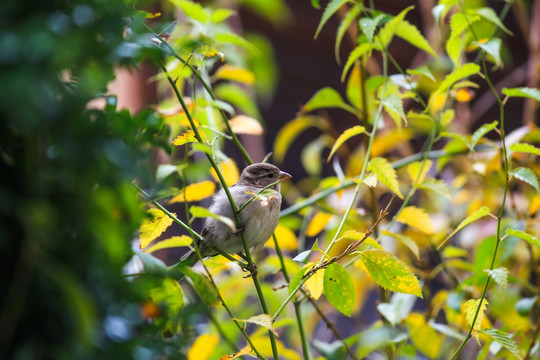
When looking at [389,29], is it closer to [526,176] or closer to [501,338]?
[526,176]

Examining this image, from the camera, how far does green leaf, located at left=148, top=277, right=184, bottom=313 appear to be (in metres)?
0.87

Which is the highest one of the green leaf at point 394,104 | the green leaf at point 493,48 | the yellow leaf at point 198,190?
the green leaf at point 493,48

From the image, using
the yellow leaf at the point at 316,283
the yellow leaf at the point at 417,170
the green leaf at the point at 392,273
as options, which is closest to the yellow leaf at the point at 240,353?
the yellow leaf at the point at 316,283

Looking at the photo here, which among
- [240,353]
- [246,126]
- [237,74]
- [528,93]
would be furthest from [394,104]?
[240,353]

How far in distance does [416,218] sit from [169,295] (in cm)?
68

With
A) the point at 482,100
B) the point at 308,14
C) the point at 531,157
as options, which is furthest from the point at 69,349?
the point at 482,100

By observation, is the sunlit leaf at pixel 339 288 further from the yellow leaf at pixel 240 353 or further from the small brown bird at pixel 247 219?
the small brown bird at pixel 247 219

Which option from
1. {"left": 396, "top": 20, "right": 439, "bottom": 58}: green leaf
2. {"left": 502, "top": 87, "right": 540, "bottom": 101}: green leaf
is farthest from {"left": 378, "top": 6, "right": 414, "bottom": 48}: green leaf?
{"left": 502, "top": 87, "right": 540, "bottom": 101}: green leaf

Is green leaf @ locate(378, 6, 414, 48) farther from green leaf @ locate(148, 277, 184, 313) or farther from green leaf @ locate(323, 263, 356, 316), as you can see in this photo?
green leaf @ locate(148, 277, 184, 313)

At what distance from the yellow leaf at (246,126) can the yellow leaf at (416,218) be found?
0.39m

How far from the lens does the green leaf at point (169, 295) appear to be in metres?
0.87

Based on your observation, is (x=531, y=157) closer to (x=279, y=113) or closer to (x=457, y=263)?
(x=457, y=263)

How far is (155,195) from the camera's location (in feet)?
2.44

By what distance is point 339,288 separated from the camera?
1012 millimetres
